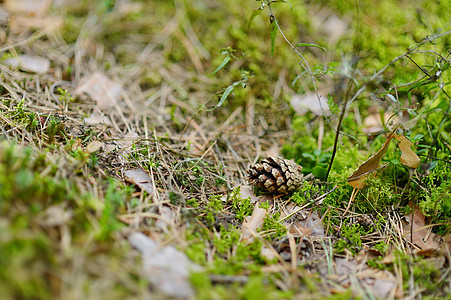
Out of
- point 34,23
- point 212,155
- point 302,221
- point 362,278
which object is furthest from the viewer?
point 34,23

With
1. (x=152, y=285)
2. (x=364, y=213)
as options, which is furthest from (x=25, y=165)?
(x=364, y=213)

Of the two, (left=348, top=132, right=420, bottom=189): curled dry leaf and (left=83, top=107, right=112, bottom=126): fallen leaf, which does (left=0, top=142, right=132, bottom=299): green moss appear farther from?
(left=348, top=132, right=420, bottom=189): curled dry leaf

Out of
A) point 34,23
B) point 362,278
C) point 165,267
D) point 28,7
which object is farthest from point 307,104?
point 28,7

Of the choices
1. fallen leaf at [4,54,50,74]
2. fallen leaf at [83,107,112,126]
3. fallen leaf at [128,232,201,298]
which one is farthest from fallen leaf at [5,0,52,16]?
fallen leaf at [128,232,201,298]

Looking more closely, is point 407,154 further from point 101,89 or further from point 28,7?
point 28,7

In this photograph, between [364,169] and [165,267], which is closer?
[165,267]
